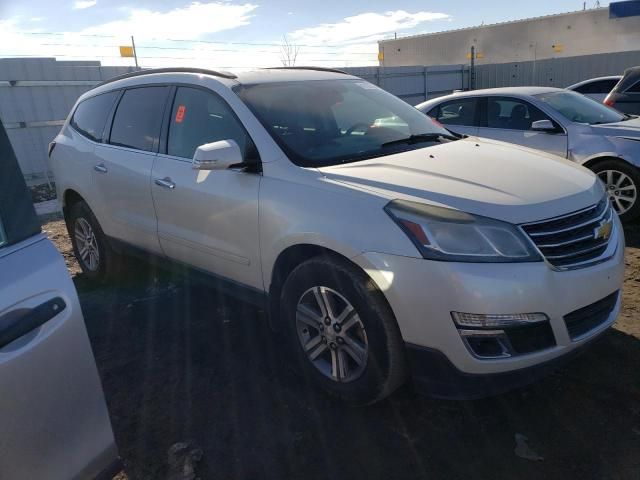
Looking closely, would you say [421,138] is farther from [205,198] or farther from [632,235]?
[632,235]

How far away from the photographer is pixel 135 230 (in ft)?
13.1

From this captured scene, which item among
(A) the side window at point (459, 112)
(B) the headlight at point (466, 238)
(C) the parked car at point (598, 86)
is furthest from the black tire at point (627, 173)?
(C) the parked car at point (598, 86)

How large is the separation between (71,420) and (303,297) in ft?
4.55

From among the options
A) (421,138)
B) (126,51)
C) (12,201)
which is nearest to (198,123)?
(421,138)

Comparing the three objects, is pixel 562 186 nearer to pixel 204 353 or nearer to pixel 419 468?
pixel 419 468

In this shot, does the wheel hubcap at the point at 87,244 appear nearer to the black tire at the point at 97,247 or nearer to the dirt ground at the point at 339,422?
the black tire at the point at 97,247

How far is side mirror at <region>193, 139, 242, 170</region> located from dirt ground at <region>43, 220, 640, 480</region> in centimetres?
129

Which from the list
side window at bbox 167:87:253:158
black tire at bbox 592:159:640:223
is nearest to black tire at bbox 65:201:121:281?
side window at bbox 167:87:253:158

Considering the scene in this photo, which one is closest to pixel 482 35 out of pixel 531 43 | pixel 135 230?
pixel 531 43

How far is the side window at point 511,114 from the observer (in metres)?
6.30

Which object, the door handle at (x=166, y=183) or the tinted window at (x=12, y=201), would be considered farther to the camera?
the door handle at (x=166, y=183)

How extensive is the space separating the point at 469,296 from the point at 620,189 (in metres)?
4.36

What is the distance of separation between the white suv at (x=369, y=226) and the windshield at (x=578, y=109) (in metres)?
3.18

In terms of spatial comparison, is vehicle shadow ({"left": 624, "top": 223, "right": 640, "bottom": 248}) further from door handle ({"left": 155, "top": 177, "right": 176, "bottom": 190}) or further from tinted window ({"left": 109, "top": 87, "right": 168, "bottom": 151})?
tinted window ({"left": 109, "top": 87, "right": 168, "bottom": 151})
